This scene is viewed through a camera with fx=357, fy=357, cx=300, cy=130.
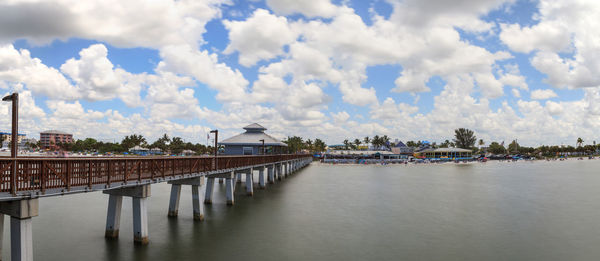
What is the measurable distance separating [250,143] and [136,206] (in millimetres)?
44891

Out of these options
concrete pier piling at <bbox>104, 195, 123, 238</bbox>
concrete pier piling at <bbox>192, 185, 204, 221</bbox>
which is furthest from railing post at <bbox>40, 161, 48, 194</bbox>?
concrete pier piling at <bbox>192, 185, 204, 221</bbox>

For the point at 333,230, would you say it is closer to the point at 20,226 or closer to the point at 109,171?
the point at 109,171

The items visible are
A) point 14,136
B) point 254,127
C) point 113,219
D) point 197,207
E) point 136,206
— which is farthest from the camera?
point 254,127

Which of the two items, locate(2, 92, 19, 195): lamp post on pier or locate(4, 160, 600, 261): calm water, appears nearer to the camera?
locate(2, 92, 19, 195): lamp post on pier

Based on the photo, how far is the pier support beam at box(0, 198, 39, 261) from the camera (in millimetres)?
13500

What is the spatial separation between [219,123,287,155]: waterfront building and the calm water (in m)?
19.6

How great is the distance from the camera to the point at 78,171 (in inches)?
645

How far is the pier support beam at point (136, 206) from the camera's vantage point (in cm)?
2056

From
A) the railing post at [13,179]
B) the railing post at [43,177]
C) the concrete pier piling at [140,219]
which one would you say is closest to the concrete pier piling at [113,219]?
the concrete pier piling at [140,219]

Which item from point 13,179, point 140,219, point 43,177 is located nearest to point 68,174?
point 43,177

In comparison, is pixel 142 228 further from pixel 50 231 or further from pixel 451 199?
pixel 451 199

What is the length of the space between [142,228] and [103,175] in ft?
15.9

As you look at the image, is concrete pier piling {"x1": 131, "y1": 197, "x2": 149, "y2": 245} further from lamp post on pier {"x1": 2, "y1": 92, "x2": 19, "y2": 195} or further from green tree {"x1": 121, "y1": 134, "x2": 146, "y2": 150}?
green tree {"x1": 121, "y1": 134, "x2": 146, "y2": 150}

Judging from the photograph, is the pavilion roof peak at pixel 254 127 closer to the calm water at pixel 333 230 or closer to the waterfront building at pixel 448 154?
the calm water at pixel 333 230
